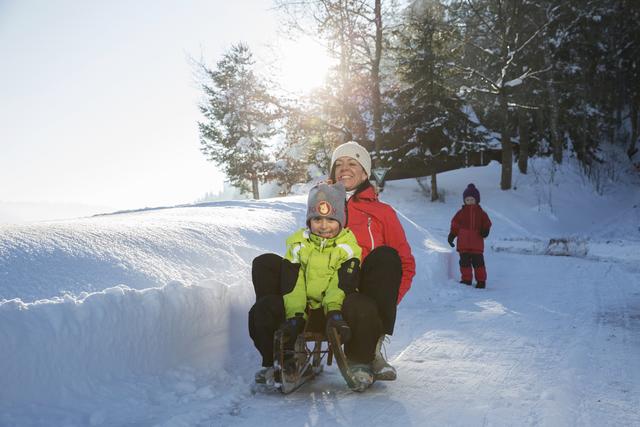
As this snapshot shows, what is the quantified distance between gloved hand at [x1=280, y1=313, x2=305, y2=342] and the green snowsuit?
6 cm

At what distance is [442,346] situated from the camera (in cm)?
380

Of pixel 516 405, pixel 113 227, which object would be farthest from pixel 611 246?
pixel 113 227

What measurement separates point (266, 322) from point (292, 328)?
0.15 metres

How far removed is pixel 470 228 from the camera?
307 inches

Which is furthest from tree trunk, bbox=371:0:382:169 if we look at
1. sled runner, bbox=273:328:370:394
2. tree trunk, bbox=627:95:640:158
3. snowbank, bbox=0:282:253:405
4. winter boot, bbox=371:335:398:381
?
tree trunk, bbox=627:95:640:158

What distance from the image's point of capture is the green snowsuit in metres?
2.80

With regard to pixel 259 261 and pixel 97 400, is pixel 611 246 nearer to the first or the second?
pixel 259 261

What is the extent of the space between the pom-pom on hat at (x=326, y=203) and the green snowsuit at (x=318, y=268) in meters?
0.12

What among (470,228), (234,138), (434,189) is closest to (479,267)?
(470,228)

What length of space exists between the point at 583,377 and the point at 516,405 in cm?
72

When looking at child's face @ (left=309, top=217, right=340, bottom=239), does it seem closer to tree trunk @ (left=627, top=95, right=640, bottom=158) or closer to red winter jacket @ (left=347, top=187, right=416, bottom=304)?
red winter jacket @ (left=347, top=187, right=416, bottom=304)

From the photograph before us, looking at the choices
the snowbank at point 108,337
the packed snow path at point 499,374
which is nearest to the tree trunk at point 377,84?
the packed snow path at point 499,374

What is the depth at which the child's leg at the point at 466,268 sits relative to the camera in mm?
7578

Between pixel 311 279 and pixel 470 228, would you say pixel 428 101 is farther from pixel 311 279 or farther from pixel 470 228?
pixel 311 279
